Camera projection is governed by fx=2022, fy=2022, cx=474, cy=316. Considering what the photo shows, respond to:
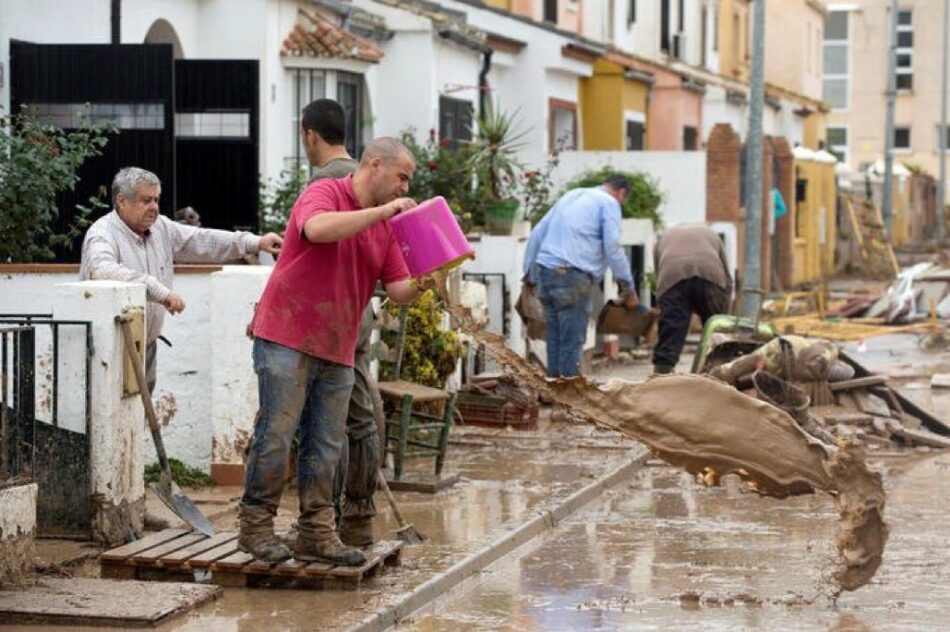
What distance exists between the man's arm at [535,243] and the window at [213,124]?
8.98ft

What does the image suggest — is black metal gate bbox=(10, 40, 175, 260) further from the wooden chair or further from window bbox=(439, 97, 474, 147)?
window bbox=(439, 97, 474, 147)

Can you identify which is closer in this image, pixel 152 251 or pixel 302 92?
pixel 152 251

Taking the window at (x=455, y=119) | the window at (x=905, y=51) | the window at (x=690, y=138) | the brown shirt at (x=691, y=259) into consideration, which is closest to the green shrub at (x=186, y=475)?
the brown shirt at (x=691, y=259)

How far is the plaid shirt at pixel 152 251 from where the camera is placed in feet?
33.2

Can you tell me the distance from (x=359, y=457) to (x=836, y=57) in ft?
210

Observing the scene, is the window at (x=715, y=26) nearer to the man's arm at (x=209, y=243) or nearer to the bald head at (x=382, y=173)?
the man's arm at (x=209, y=243)

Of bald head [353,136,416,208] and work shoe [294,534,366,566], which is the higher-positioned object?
bald head [353,136,416,208]

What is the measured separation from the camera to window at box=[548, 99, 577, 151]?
3306 centimetres

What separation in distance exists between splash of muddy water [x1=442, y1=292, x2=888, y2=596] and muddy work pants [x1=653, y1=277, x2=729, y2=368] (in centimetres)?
858

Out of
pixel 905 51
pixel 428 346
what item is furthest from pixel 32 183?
pixel 905 51

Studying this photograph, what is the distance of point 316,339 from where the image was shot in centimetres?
899

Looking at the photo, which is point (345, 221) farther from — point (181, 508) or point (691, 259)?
point (691, 259)

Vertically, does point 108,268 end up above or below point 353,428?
above

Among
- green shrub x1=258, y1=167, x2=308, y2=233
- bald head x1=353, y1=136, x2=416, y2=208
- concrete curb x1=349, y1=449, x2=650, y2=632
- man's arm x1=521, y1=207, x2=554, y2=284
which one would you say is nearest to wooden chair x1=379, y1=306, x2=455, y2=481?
concrete curb x1=349, y1=449, x2=650, y2=632
